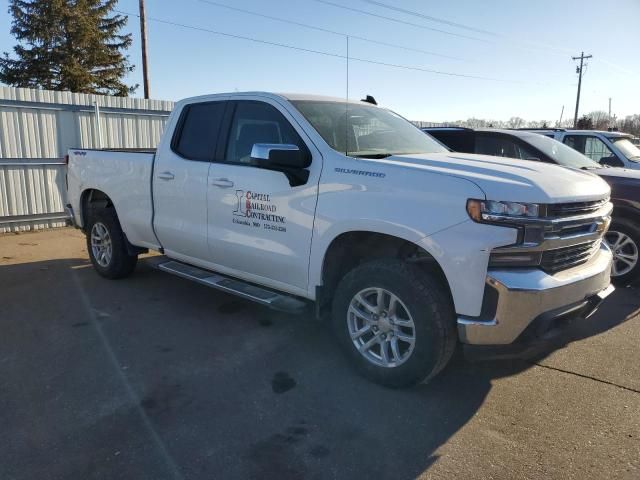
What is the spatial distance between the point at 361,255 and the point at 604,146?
6615 millimetres

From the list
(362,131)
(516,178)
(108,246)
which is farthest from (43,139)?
(516,178)

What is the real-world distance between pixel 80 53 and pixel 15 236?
87.2 ft

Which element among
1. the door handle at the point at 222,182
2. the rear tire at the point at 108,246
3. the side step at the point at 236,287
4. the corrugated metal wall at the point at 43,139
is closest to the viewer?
the side step at the point at 236,287

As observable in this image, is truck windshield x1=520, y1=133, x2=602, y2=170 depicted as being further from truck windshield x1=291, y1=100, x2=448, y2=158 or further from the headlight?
the headlight

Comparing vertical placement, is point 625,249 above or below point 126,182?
below

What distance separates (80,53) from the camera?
31.1 m

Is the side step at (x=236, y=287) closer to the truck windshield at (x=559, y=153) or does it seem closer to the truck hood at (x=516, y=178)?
the truck hood at (x=516, y=178)

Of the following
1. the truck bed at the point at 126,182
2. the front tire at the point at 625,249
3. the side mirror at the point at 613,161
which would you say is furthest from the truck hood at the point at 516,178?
the side mirror at the point at 613,161

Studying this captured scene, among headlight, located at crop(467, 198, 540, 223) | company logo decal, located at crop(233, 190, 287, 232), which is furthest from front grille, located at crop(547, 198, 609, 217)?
company logo decal, located at crop(233, 190, 287, 232)

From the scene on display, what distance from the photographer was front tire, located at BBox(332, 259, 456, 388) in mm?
3191

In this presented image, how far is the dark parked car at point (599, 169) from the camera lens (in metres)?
5.96

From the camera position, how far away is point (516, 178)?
10.3ft

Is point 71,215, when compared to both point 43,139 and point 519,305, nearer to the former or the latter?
point 43,139

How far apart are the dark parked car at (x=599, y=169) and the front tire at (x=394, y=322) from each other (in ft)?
12.7
